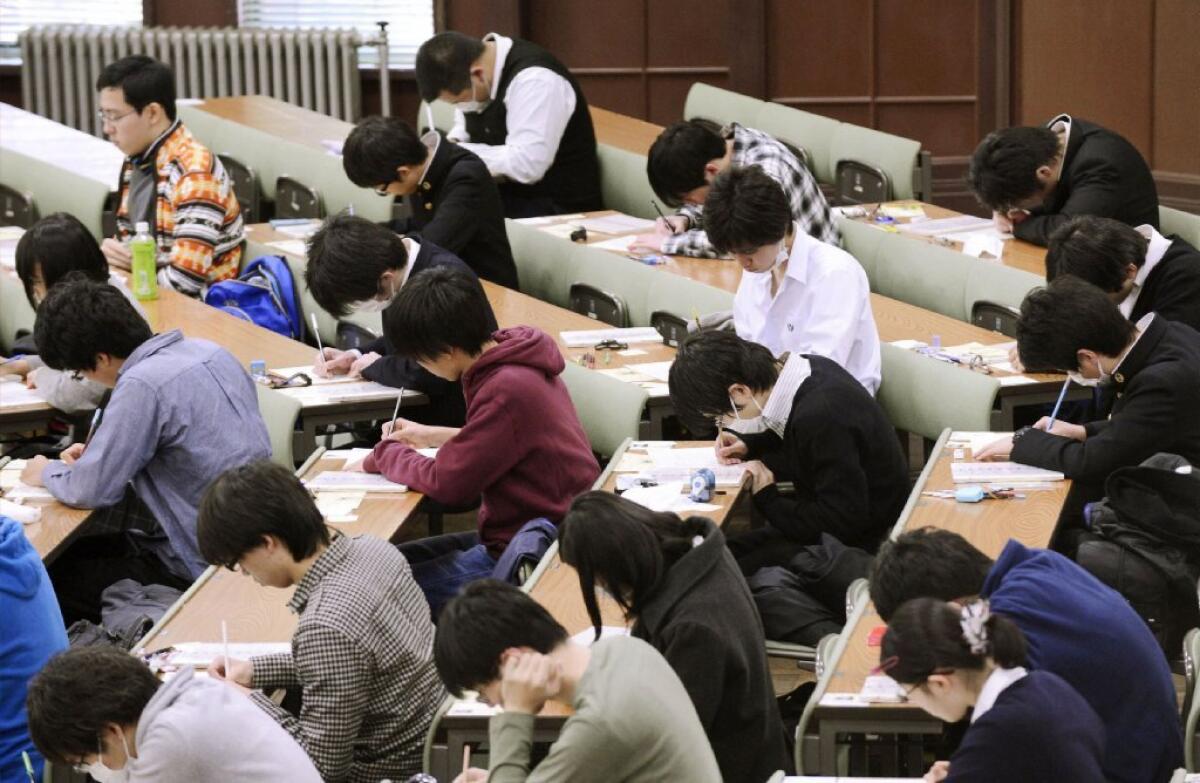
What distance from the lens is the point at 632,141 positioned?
1002 cm

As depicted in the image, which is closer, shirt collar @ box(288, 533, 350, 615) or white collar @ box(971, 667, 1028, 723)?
white collar @ box(971, 667, 1028, 723)

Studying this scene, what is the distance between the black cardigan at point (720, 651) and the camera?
13.4ft

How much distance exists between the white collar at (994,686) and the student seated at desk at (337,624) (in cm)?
134

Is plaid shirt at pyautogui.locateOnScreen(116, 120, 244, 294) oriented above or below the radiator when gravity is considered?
below

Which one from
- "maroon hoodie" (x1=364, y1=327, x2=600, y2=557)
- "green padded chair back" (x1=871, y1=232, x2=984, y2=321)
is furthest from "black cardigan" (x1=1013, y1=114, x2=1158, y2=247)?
"maroon hoodie" (x1=364, y1=327, x2=600, y2=557)

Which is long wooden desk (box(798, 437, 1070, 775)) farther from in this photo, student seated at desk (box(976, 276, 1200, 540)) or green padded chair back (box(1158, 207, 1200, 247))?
green padded chair back (box(1158, 207, 1200, 247))

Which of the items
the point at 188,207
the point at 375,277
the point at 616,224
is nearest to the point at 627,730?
the point at 375,277

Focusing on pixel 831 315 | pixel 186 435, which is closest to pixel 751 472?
pixel 831 315

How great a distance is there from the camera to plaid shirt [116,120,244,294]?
26.5 feet

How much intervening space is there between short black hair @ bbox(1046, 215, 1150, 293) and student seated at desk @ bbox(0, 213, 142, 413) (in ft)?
9.90

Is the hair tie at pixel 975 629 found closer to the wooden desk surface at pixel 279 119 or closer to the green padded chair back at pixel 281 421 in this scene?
the green padded chair back at pixel 281 421

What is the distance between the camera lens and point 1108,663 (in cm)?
393

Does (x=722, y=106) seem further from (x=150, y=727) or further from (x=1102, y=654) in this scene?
(x=150, y=727)

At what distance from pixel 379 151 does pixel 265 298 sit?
820mm
